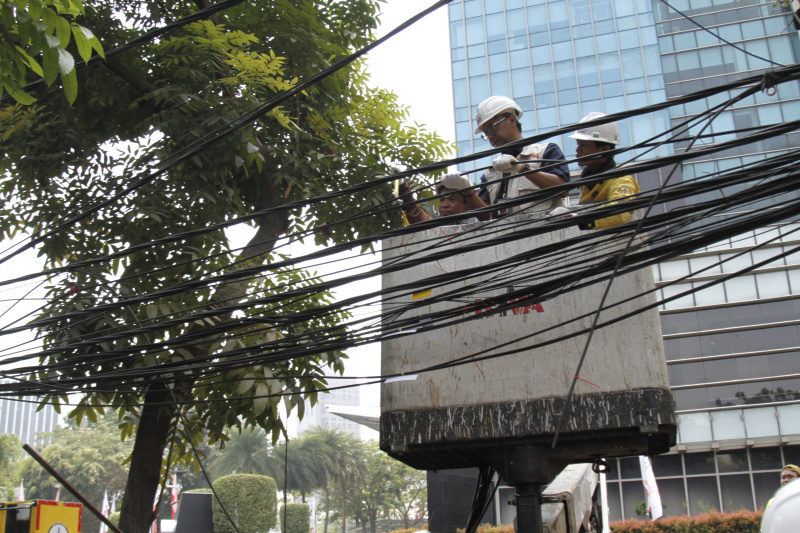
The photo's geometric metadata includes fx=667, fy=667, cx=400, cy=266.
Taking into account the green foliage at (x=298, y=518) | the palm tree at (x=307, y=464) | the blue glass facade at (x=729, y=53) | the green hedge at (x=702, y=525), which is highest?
the blue glass facade at (x=729, y=53)

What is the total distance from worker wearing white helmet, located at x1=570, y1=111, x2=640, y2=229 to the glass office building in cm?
1555

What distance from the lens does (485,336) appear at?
362 cm

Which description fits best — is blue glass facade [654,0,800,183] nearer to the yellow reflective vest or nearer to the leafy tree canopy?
the leafy tree canopy

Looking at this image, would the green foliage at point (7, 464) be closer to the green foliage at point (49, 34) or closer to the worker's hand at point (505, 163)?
the green foliage at point (49, 34)

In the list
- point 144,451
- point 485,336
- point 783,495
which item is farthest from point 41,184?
point 783,495

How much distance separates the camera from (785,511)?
8.50ft

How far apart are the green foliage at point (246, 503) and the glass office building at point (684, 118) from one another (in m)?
15.4

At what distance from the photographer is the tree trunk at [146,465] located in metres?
4.73

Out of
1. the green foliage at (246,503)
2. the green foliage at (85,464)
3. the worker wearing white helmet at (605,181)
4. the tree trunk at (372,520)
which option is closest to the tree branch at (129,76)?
the worker wearing white helmet at (605,181)

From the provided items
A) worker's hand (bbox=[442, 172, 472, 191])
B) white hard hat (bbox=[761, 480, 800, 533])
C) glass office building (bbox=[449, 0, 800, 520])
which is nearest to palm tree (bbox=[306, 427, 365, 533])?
glass office building (bbox=[449, 0, 800, 520])

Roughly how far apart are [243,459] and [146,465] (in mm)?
49041

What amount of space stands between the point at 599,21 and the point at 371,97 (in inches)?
1068

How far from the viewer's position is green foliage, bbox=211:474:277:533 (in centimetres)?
2875

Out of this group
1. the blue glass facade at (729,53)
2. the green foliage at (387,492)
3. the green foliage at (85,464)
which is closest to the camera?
the blue glass facade at (729,53)
